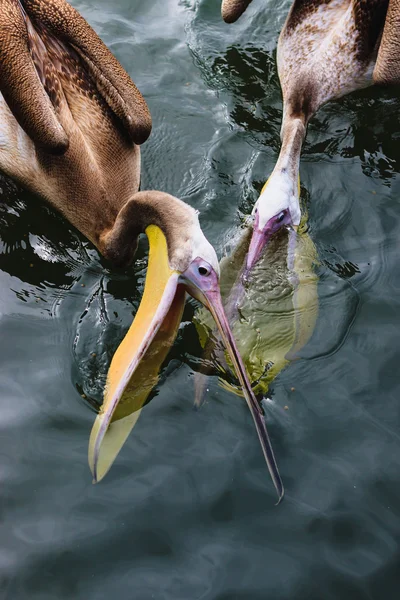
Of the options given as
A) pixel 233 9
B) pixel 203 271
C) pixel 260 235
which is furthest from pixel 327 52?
pixel 203 271

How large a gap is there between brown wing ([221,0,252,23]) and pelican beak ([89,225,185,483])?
8.92ft

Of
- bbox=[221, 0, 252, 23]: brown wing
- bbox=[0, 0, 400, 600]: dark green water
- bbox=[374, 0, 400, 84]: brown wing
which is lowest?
bbox=[0, 0, 400, 600]: dark green water

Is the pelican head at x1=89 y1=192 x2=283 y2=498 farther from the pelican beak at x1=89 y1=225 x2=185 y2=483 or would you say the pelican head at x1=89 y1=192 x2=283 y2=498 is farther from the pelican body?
the pelican body

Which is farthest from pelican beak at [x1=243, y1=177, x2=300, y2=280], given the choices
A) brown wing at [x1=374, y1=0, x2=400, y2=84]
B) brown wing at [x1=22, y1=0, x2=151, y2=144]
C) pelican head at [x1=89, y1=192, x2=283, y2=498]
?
brown wing at [x1=374, y1=0, x2=400, y2=84]

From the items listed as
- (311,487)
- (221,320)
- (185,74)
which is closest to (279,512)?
(311,487)

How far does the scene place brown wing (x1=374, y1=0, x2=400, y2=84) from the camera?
5434mm

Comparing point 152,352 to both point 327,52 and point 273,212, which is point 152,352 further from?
point 327,52

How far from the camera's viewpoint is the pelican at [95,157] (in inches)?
162

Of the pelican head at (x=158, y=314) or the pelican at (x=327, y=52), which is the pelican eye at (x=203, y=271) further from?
the pelican at (x=327, y=52)

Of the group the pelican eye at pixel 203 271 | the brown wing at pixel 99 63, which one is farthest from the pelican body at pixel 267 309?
the brown wing at pixel 99 63

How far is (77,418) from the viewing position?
159 inches

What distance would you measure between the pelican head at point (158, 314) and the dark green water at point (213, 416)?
0.13 meters

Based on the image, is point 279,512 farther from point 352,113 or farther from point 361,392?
point 352,113

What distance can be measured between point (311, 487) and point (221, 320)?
39.7 inches
